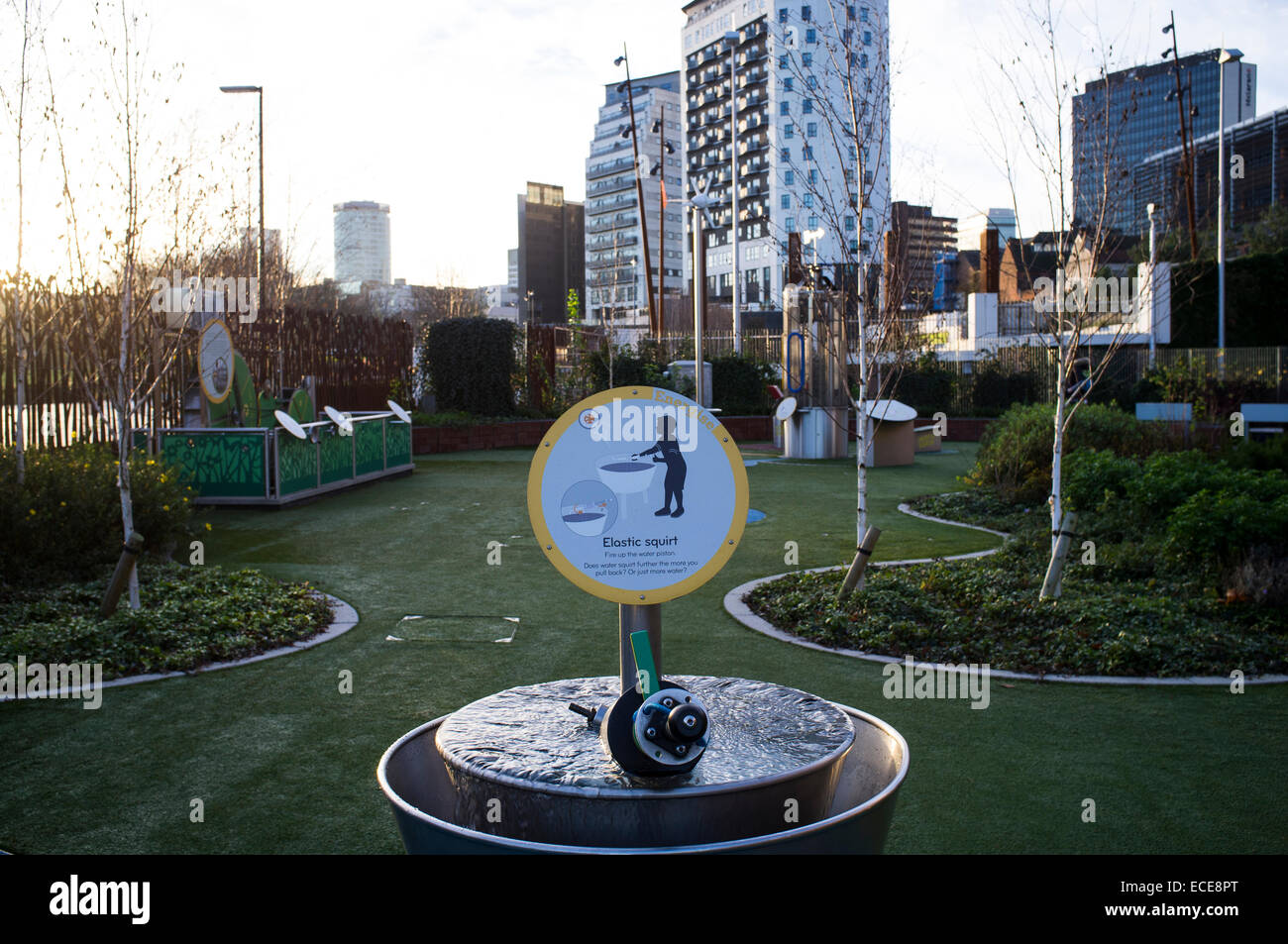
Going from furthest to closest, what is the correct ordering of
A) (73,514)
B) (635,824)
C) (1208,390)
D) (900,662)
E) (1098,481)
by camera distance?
(1208,390)
(1098,481)
(73,514)
(900,662)
(635,824)

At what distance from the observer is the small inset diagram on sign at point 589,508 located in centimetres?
326

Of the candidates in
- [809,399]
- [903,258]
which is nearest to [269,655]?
[903,258]

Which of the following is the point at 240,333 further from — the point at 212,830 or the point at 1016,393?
the point at 1016,393

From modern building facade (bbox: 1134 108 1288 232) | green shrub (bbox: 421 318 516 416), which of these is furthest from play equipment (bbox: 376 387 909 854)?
modern building facade (bbox: 1134 108 1288 232)

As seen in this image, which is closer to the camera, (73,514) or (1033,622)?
(1033,622)

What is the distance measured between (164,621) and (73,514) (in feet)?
8.51

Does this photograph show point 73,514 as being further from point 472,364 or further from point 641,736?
point 472,364

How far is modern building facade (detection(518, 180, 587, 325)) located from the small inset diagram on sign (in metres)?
139

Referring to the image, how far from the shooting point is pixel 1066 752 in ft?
16.7

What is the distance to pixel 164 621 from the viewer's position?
712cm

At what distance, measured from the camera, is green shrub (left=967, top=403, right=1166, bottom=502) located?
1336cm

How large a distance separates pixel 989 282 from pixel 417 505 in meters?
43.1

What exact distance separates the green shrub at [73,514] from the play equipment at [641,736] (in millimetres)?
6676
